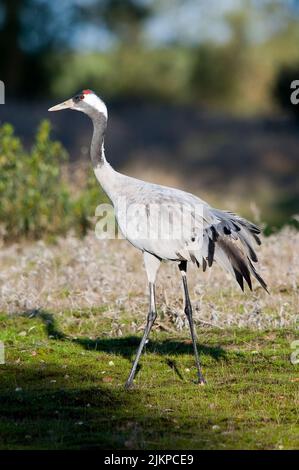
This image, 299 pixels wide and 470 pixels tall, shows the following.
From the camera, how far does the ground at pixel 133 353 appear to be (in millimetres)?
6039

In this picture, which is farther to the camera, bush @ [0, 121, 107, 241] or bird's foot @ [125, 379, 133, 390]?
bush @ [0, 121, 107, 241]

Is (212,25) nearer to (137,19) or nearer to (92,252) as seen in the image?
(137,19)

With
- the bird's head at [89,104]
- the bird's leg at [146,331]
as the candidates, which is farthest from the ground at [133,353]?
the bird's head at [89,104]

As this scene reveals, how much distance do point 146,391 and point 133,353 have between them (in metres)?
1.22

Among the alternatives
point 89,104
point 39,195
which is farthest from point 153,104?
point 89,104

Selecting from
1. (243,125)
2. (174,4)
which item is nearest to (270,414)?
(243,125)

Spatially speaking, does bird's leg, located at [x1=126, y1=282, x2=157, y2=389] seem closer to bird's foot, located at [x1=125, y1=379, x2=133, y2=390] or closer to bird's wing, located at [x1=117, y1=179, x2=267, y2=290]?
bird's foot, located at [x1=125, y1=379, x2=133, y2=390]

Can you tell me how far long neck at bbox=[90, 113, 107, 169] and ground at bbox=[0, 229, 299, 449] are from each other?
172 centimetres

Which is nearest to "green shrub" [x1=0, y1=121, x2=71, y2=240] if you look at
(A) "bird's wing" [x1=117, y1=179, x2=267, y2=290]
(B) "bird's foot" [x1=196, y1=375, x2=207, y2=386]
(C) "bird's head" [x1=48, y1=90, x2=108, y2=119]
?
(C) "bird's head" [x1=48, y1=90, x2=108, y2=119]

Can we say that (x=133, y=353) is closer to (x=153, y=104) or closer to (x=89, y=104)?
(x=89, y=104)

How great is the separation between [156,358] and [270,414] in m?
1.77

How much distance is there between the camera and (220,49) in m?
42.7

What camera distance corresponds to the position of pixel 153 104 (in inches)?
1409

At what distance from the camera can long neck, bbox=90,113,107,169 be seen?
7.81 m
